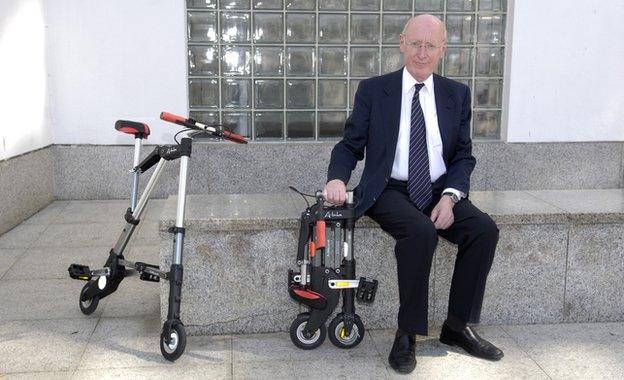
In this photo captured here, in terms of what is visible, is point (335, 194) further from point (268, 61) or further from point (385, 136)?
point (268, 61)

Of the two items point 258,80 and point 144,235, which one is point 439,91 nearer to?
point 144,235

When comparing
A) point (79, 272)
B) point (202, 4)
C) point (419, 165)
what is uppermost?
point (202, 4)

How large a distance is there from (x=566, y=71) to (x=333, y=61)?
2.52 meters

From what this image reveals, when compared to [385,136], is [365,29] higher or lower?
higher

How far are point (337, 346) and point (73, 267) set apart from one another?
60.4 inches

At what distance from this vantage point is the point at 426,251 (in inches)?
122

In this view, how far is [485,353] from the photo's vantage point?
324 cm

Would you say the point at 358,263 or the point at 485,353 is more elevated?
the point at 358,263

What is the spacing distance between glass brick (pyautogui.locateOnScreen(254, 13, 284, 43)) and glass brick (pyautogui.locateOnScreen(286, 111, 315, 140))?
0.81 m

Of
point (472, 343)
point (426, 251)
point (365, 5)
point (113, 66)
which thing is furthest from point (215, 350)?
point (365, 5)

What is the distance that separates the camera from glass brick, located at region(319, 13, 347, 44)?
23.0 ft

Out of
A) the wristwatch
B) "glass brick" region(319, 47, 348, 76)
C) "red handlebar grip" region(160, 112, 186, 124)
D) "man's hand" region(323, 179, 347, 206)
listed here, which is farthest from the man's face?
"glass brick" region(319, 47, 348, 76)

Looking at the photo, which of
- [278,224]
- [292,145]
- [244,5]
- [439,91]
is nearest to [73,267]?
[278,224]

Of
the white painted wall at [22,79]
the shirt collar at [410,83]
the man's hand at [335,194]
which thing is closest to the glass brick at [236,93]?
the white painted wall at [22,79]
